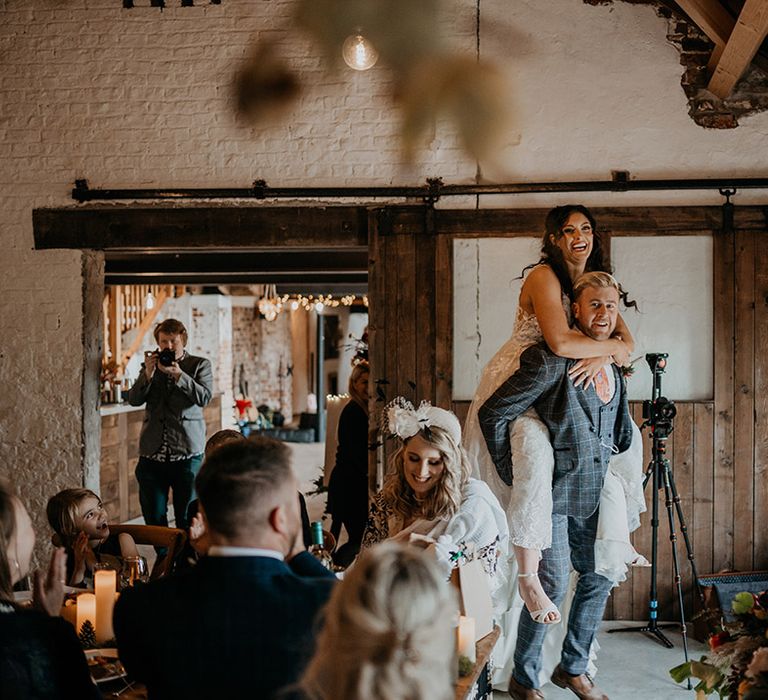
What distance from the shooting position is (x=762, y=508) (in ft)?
15.9

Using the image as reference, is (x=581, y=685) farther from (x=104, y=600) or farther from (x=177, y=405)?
(x=177, y=405)

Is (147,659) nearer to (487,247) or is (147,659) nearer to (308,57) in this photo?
(487,247)

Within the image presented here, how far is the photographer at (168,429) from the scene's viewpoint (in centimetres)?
529

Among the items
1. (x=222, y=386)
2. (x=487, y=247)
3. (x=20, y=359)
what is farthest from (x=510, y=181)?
(x=222, y=386)

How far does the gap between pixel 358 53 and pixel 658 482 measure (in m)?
2.67

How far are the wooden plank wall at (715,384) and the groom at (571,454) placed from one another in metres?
1.28

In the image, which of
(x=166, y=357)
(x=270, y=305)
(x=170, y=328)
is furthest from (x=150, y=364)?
(x=270, y=305)

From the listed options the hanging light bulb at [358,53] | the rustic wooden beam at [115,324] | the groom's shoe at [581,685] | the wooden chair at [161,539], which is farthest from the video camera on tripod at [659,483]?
the rustic wooden beam at [115,324]

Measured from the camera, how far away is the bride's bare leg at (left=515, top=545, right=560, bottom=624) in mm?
3488

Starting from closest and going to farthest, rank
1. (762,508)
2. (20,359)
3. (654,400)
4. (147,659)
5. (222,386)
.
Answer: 1. (147,659)
2. (654,400)
3. (762,508)
4. (20,359)
5. (222,386)

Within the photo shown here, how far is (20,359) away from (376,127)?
2377 mm

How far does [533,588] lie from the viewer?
11.4 ft

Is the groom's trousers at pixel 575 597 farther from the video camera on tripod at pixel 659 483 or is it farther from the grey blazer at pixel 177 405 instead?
the grey blazer at pixel 177 405

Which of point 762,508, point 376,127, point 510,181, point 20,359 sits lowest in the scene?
point 762,508
